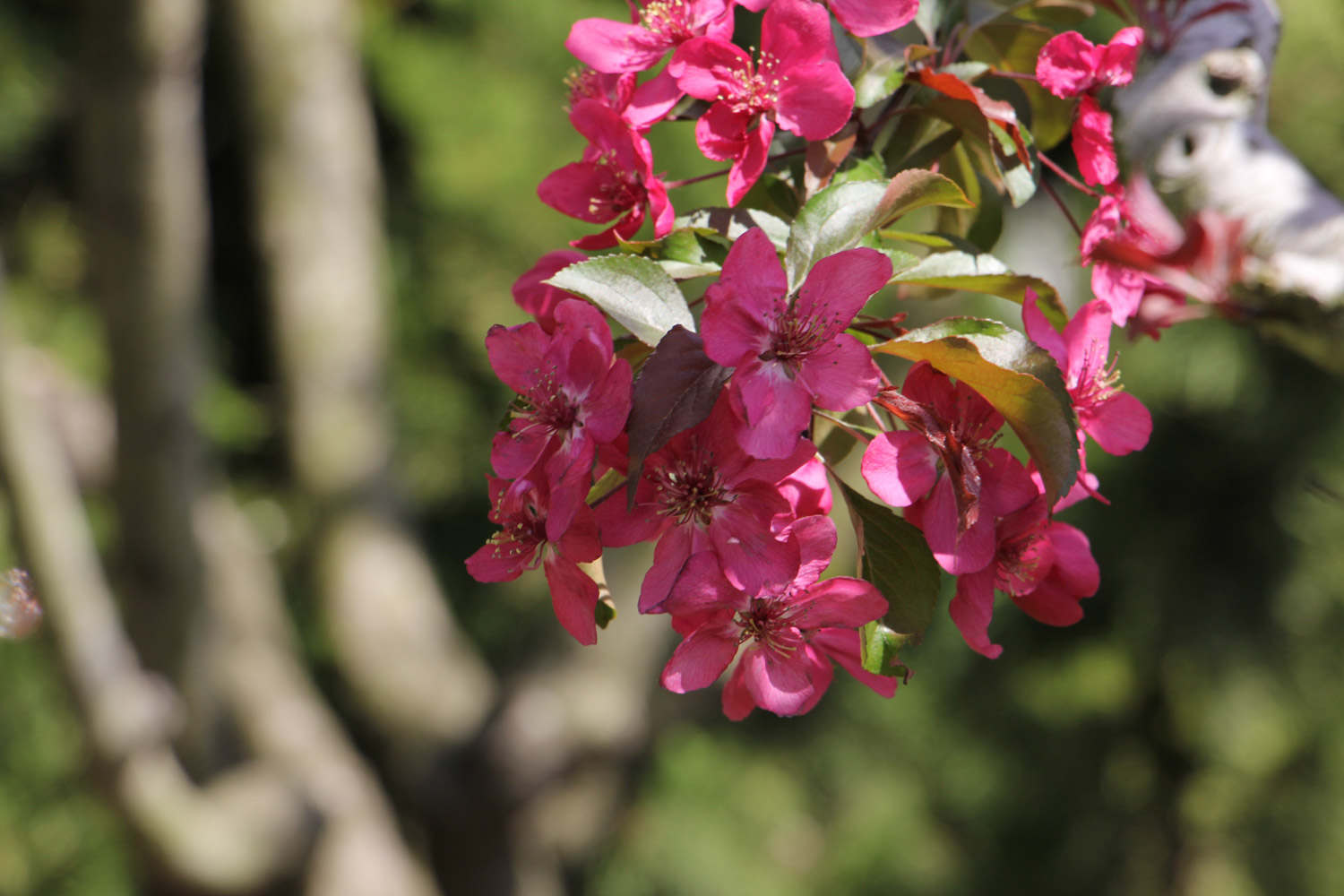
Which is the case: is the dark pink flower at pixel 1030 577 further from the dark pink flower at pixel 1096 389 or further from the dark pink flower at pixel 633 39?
the dark pink flower at pixel 633 39

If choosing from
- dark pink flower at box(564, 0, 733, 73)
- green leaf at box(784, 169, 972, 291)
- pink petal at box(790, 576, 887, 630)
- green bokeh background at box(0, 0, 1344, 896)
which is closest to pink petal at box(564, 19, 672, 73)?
dark pink flower at box(564, 0, 733, 73)

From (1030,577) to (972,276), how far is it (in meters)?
0.11

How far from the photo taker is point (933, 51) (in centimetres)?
43

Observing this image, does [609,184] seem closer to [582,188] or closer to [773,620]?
[582,188]

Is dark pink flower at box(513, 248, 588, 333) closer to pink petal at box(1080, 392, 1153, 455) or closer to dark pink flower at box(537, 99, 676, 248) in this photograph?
dark pink flower at box(537, 99, 676, 248)

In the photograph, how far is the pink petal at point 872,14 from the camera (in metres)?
0.39

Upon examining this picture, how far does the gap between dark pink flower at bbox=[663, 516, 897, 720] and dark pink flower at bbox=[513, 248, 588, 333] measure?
12 cm

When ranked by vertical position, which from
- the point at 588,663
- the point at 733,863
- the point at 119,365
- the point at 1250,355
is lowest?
the point at 733,863

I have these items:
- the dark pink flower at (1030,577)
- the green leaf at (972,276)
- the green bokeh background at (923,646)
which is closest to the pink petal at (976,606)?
the dark pink flower at (1030,577)

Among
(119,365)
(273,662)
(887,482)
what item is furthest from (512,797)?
(887,482)

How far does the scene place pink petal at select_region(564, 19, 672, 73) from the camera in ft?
1.37

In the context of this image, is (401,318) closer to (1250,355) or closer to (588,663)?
(588,663)

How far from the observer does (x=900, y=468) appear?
13.4 inches

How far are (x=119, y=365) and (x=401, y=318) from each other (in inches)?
61.8
